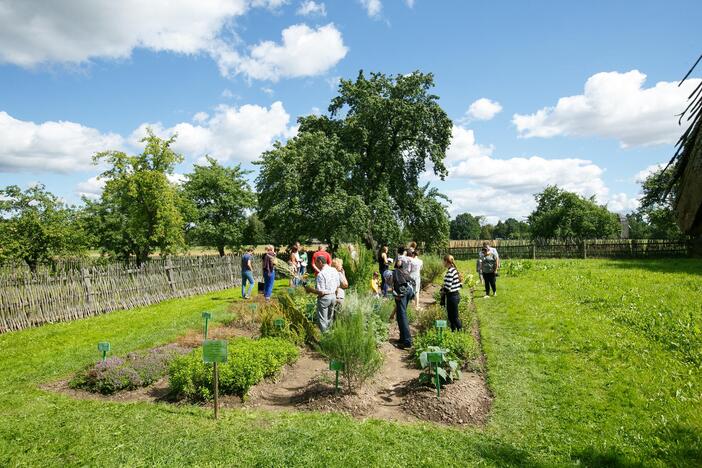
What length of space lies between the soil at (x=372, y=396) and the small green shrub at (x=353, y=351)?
0.25m

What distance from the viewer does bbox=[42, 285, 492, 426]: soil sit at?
516 centimetres

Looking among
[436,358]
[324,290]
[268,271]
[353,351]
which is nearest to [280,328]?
[324,290]

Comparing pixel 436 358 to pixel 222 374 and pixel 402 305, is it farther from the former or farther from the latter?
pixel 402 305

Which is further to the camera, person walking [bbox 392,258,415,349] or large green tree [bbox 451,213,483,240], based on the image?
large green tree [bbox 451,213,483,240]

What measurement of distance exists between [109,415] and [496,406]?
4694 mm

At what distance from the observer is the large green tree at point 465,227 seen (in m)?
125

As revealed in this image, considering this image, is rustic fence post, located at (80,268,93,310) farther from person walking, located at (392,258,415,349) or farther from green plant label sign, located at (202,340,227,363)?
green plant label sign, located at (202,340,227,363)

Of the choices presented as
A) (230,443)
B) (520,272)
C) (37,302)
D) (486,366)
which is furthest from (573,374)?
(520,272)

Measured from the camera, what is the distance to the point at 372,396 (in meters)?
5.72

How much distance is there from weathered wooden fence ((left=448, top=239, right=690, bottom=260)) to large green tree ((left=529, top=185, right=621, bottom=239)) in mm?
14691

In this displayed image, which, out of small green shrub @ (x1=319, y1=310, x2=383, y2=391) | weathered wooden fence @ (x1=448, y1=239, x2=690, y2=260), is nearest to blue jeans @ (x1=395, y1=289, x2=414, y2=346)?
small green shrub @ (x1=319, y1=310, x2=383, y2=391)

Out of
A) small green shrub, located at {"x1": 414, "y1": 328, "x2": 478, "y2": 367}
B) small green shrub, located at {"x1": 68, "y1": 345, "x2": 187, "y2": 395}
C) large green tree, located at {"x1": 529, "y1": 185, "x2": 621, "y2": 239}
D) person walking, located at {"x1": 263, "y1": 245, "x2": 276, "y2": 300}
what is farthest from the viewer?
large green tree, located at {"x1": 529, "y1": 185, "x2": 621, "y2": 239}

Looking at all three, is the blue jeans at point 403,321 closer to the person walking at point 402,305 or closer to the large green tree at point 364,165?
the person walking at point 402,305

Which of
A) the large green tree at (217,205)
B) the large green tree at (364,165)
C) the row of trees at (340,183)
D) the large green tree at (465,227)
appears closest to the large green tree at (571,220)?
the row of trees at (340,183)
